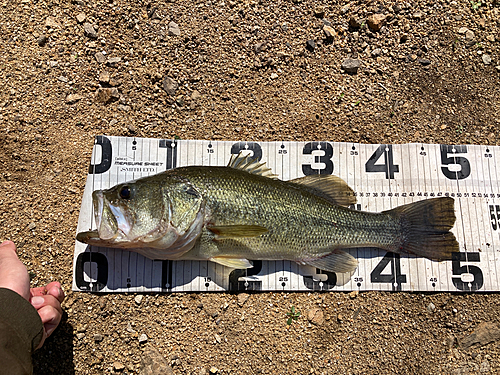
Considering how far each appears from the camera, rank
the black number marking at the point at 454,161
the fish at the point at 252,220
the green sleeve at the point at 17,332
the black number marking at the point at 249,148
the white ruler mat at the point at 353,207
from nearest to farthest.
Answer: the green sleeve at the point at 17,332, the fish at the point at 252,220, the white ruler mat at the point at 353,207, the black number marking at the point at 249,148, the black number marking at the point at 454,161

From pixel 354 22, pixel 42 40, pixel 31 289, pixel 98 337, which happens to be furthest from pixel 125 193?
pixel 354 22

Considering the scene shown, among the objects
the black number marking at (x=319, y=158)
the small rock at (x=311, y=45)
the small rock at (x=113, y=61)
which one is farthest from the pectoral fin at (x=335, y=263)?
the small rock at (x=113, y=61)

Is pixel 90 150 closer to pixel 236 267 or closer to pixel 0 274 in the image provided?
pixel 0 274

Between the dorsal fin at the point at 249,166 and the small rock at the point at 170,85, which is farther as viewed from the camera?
the small rock at the point at 170,85

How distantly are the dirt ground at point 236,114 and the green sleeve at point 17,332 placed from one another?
67cm

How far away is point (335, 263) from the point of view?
372cm

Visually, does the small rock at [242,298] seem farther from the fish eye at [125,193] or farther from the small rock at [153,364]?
the fish eye at [125,193]

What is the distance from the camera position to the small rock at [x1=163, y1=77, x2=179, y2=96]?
403 centimetres

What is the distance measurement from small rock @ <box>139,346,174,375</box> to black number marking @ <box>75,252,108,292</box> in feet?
2.80

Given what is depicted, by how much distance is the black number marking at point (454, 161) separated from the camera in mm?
4066

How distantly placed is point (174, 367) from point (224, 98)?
3001 millimetres

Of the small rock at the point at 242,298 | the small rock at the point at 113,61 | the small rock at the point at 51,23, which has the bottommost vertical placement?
the small rock at the point at 242,298

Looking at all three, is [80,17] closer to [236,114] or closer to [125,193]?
[236,114]

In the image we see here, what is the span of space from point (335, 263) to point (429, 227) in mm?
1113
